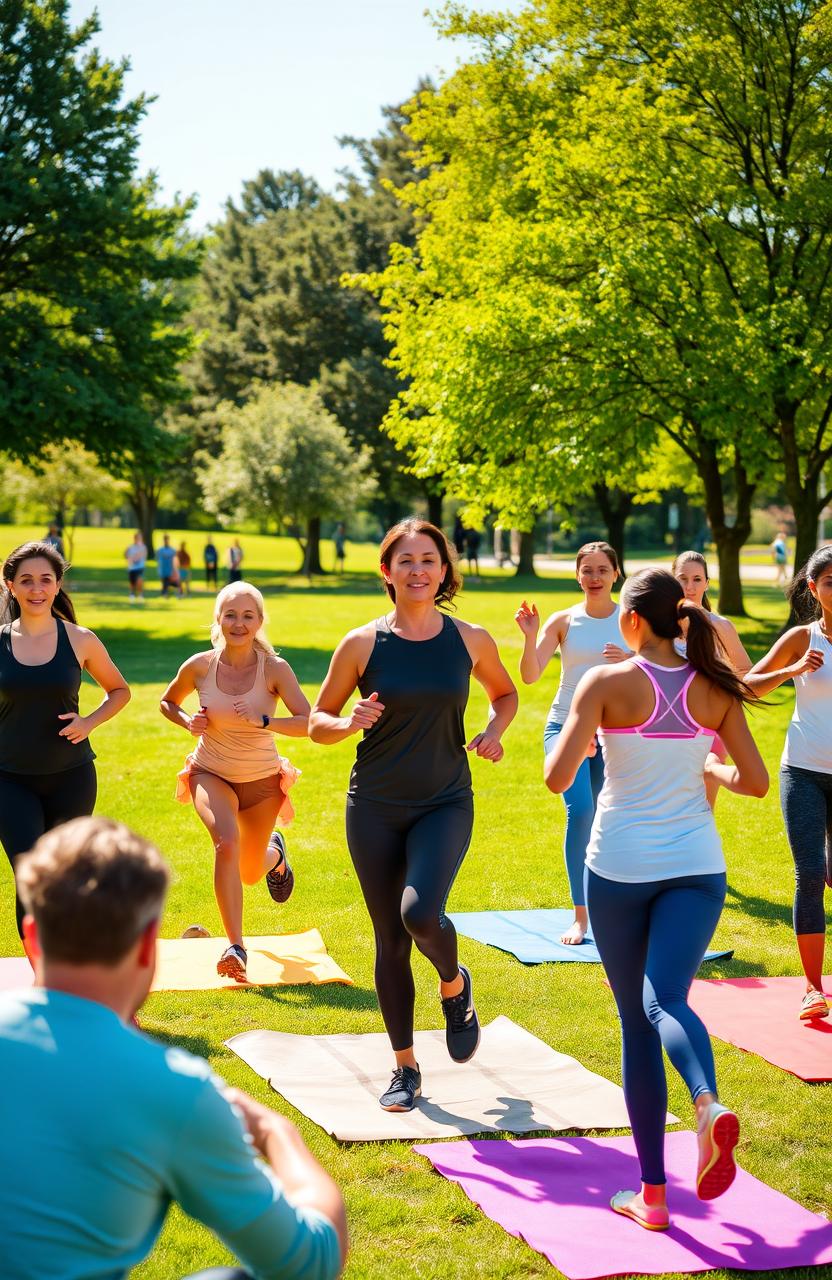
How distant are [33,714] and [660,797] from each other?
3542mm

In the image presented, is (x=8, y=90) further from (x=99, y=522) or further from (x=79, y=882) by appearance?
(x=99, y=522)

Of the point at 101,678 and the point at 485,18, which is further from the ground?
the point at 485,18

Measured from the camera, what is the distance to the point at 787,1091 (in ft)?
19.9

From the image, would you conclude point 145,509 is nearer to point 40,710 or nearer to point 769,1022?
point 40,710

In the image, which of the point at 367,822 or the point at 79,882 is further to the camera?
the point at 367,822

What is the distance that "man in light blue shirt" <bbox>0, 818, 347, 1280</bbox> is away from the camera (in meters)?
2.09

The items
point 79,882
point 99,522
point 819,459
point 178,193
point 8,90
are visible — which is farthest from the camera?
point 99,522

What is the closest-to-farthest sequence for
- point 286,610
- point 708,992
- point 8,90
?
point 708,992 → point 8,90 → point 286,610

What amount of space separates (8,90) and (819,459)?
17831 millimetres

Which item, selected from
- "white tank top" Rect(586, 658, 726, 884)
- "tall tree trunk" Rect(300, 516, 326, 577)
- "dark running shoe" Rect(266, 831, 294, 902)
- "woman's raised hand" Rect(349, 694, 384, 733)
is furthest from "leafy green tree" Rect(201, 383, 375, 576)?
"white tank top" Rect(586, 658, 726, 884)

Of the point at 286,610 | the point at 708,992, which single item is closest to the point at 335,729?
the point at 708,992

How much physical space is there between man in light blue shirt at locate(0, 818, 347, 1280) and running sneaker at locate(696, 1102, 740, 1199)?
221 centimetres

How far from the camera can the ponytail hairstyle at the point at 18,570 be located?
6820mm

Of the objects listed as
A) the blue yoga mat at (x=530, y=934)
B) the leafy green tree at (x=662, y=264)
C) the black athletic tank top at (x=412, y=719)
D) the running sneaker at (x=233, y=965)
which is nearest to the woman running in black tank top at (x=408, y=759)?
the black athletic tank top at (x=412, y=719)
